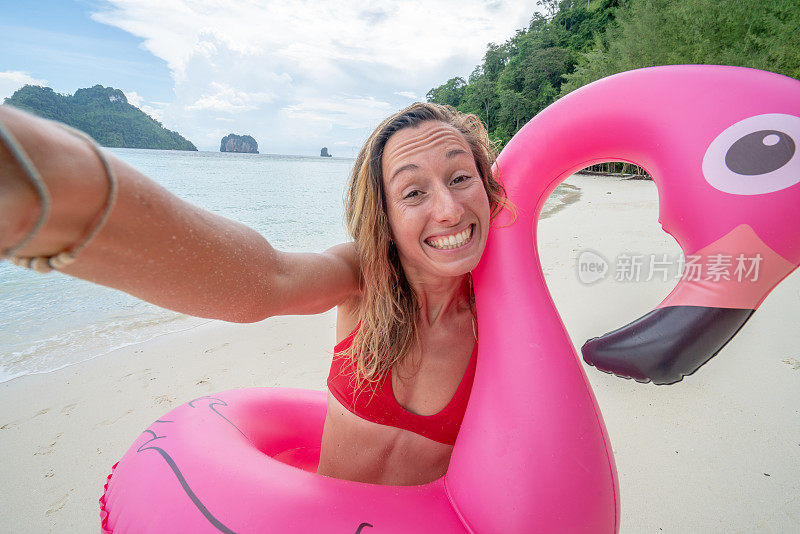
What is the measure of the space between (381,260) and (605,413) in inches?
84.5

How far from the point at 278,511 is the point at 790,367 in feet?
11.6

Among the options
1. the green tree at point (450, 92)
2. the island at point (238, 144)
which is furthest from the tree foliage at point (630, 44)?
the island at point (238, 144)

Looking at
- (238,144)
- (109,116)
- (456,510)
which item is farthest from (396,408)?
(238,144)

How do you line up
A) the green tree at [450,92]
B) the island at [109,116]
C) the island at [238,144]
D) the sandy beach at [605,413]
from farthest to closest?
the island at [238,144] < the green tree at [450,92] < the island at [109,116] < the sandy beach at [605,413]

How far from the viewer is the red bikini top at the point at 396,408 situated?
1.25 metres

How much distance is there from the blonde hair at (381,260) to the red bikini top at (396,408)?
0.04m

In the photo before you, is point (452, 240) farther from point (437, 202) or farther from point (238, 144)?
point (238, 144)

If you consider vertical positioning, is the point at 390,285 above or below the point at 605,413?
above

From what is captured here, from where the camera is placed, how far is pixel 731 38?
14.6 m

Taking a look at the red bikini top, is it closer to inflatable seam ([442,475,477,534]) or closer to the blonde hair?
the blonde hair

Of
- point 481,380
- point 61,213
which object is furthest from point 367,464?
point 61,213

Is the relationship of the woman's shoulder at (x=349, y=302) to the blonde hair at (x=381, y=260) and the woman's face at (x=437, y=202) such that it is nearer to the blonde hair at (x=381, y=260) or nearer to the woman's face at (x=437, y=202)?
the blonde hair at (x=381, y=260)

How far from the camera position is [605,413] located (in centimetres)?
262

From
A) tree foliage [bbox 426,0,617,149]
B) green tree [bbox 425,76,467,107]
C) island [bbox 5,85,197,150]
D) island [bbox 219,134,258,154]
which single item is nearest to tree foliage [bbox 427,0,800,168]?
tree foliage [bbox 426,0,617,149]
